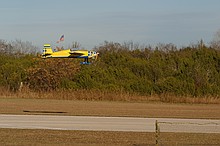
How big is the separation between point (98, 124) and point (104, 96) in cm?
2464

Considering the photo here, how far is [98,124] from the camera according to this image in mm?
22984

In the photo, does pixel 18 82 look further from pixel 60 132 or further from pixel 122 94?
pixel 60 132

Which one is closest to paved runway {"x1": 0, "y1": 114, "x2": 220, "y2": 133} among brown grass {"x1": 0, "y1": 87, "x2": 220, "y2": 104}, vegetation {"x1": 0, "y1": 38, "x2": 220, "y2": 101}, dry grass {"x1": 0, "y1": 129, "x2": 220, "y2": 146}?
dry grass {"x1": 0, "y1": 129, "x2": 220, "y2": 146}

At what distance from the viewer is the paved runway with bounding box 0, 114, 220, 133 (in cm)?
2131

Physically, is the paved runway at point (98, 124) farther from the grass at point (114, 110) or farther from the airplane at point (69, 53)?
the airplane at point (69, 53)

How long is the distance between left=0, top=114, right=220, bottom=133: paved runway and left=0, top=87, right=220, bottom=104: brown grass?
66.9 feet

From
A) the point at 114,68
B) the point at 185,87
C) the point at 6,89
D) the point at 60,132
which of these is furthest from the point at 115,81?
the point at 60,132

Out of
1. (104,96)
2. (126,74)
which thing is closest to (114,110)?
(104,96)

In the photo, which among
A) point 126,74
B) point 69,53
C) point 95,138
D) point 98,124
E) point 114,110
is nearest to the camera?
point 95,138

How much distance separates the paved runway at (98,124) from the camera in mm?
21312

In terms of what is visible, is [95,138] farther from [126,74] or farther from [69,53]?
[126,74]

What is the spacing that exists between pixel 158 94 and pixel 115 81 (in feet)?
18.0

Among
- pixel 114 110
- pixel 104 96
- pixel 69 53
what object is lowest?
pixel 114 110

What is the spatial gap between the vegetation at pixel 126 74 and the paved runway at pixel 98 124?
23.8m
